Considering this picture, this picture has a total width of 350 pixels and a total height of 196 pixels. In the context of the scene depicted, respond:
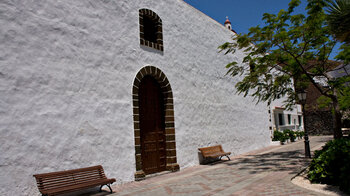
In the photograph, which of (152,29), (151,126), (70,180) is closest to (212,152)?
(151,126)

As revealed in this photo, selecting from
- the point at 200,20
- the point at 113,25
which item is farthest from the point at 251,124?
the point at 113,25

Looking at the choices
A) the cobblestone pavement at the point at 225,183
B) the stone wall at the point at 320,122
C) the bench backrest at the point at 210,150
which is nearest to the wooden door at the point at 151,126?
the cobblestone pavement at the point at 225,183

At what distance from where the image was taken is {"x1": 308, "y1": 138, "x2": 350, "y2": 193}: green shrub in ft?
16.2

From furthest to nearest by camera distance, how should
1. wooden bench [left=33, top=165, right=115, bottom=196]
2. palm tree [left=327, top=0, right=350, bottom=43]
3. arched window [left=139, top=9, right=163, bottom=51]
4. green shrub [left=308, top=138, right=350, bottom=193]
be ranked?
arched window [left=139, top=9, right=163, bottom=51], palm tree [left=327, top=0, right=350, bottom=43], wooden bench [left=33, top=165, right=115, bottom=196], green shrub [left=308, top=138, right=350, bottom=193]

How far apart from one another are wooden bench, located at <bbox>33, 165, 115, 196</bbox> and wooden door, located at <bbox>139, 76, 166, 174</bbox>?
6.55 ft

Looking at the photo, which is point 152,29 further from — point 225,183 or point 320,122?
point 320,122

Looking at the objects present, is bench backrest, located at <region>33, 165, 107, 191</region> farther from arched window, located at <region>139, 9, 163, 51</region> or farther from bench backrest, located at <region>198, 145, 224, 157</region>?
bench backrest, located at <region>198, 145, 224, 157</region>

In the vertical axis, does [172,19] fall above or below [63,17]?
above

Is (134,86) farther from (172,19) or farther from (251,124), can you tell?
(251,124)

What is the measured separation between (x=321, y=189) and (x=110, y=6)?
22.2 ft

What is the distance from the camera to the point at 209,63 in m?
11.4

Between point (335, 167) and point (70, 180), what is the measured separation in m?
5.50

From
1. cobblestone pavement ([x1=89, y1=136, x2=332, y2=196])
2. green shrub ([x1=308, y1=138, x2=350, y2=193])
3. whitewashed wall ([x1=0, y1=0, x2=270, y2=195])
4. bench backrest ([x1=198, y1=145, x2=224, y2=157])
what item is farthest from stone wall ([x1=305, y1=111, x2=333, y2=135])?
green shrub ([x1=308, y1=138, x2=350, y2=193])

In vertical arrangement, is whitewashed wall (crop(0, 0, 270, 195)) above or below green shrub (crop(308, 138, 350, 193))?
above
